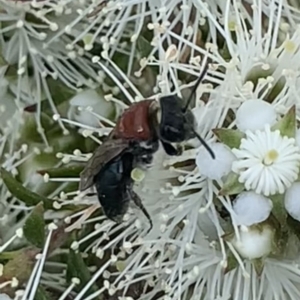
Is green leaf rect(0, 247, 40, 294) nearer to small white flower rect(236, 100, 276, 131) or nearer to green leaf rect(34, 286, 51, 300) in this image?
green leaf rect(34, 286, 51, 300)

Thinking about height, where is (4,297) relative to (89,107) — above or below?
below

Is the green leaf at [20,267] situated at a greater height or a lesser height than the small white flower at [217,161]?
lesser

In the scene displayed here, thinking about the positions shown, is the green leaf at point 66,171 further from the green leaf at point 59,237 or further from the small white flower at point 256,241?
the small white flower at point 256,241

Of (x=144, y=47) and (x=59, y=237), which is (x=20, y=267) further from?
(x=144, y=47)

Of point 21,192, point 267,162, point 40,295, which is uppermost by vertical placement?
point 267,162

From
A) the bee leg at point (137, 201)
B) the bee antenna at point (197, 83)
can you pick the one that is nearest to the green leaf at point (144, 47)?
the bee antenna at point (197, 83)

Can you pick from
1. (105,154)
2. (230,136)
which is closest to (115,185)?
(105,154)

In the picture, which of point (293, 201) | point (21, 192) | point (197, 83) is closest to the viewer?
point (293, 201)

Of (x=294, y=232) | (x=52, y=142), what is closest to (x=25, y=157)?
(x=52, y=142)
